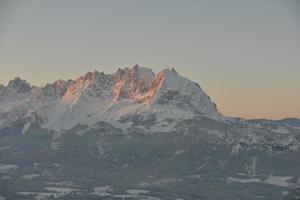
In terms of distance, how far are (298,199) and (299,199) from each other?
0.76 m

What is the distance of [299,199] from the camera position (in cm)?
14638

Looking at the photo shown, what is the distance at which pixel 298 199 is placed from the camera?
483ft
